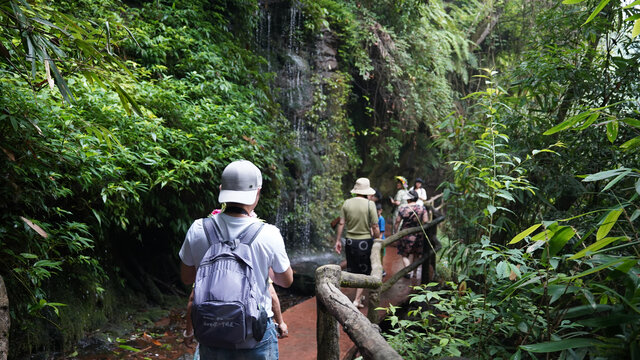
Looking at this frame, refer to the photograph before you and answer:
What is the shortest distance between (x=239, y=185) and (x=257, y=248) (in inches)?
14.0

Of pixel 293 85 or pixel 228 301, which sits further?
pixel 293 85

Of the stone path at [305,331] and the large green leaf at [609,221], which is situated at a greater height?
the large green leaf at [609,221]

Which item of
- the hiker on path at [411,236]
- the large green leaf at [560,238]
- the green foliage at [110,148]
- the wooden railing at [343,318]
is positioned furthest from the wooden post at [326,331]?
the hiker on path at [411,236]


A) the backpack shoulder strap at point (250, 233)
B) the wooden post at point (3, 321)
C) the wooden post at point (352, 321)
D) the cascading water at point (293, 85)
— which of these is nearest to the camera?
the wooden post at point (352, 321)

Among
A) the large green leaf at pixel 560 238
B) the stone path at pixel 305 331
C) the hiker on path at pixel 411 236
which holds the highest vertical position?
the large green leaf at pixel 560 238

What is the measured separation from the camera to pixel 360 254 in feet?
17.6

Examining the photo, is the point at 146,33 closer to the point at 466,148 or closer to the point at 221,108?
the point at 221,108

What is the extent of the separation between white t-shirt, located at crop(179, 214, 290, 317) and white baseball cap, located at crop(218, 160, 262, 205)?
10cm

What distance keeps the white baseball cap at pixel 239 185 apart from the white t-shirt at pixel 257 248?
0.34ft

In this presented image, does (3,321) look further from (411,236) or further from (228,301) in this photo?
(411,236)

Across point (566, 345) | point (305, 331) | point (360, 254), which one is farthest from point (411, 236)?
point (566, 345)

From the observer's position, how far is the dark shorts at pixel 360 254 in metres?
5.36

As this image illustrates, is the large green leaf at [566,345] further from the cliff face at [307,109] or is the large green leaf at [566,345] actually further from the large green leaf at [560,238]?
the cliff face at [307,109]

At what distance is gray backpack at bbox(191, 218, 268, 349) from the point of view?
1.82m
